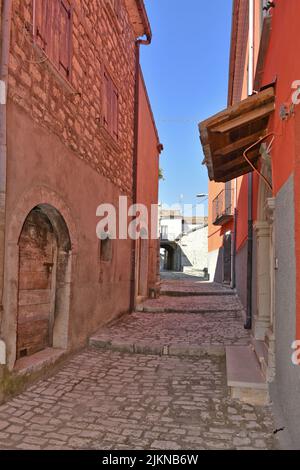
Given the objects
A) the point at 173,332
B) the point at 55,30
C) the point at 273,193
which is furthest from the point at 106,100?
the point at 173,332

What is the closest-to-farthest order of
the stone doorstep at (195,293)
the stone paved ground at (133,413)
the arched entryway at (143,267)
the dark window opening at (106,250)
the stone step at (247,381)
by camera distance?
the stone paved ground at (133,413)
the stone step at (247,381)
the dark window opening at (106,250)
the arched entryway at (143,267)
the stone doorstep at (195,293)

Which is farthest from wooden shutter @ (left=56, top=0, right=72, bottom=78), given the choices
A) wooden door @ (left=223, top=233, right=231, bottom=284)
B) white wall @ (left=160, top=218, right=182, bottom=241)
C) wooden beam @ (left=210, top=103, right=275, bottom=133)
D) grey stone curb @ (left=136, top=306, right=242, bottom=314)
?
white wall @ (left=160, top=218, right=182, bottom=241)

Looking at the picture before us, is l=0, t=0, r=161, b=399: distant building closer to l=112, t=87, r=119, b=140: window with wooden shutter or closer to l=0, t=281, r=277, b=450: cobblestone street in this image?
l=112, t=87, r=119, b=140: window with wooden shutter

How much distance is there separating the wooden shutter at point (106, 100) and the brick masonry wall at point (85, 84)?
8.9 inches

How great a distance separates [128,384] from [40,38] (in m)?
4.32

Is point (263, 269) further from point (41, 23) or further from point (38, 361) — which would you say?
point (41, 23)

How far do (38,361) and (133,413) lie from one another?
4.78 ft

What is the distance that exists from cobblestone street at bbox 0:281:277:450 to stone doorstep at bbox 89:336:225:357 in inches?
0.6

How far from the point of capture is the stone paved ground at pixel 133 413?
3.08m

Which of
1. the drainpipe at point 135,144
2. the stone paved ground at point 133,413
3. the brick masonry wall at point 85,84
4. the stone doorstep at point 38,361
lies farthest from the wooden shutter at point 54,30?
the drainpipe at point 135,144

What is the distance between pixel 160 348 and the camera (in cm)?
590

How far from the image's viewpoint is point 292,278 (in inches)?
119

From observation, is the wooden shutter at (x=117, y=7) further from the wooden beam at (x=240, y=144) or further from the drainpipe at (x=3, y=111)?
the drainpipe at (x=3, y=111)

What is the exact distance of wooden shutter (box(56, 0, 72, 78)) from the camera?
5070mm
